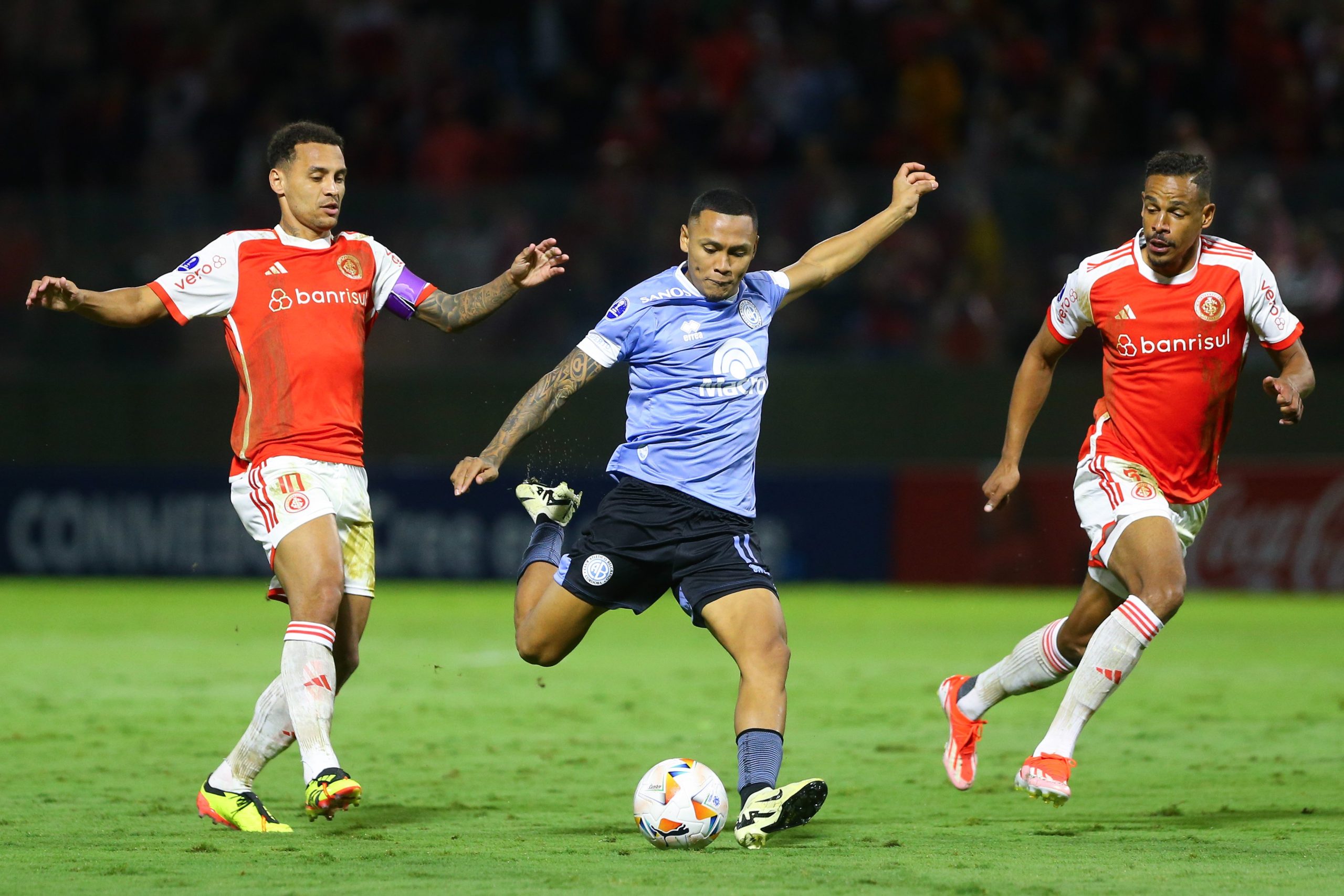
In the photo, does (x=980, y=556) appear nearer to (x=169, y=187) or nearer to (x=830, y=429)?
(x=830, y=429)

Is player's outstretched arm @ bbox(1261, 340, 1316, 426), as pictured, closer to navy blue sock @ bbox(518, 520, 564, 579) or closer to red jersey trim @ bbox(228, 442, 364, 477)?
navy blue sock @ bbox(518, 520, 564, 579)

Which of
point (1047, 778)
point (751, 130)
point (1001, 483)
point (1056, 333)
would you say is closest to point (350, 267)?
point (1001, 483)

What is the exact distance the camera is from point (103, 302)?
595 cm

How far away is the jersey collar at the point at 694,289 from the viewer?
6.23 metres

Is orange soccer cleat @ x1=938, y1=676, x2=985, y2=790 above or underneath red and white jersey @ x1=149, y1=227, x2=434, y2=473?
underneath

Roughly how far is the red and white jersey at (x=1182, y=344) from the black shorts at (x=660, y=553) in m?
1.60

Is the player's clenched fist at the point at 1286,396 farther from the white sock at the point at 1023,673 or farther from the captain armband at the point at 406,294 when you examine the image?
the captain armband at the point at 406,294

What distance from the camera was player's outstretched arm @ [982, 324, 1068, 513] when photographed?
22.3ft

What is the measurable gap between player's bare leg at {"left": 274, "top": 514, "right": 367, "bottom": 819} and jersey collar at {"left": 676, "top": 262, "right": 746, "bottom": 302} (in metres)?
1.53

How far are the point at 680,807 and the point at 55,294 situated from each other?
9.00 feet

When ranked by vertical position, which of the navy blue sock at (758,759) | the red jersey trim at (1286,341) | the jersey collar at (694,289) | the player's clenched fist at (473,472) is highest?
the jersey collar at (694,289)

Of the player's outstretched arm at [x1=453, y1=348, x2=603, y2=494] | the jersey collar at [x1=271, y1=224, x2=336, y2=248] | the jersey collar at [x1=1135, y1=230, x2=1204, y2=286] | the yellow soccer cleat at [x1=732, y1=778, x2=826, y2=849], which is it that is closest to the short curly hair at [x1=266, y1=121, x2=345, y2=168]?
the jersey collar at [x1=271, y1=224, x2=336, y2=248]

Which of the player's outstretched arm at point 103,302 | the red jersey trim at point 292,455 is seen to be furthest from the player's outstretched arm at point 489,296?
the player's outstretched arm at point 103,302

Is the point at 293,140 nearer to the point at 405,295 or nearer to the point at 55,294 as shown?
the point at 405,295
